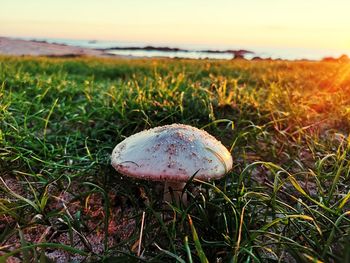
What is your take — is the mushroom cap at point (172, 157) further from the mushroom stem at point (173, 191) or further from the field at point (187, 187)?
the mushroom stem at point (173, 191)

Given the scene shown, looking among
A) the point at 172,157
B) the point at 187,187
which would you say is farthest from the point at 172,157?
the point at 187,187

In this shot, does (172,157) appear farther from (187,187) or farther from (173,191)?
(173,191)

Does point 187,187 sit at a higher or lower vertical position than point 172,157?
lower

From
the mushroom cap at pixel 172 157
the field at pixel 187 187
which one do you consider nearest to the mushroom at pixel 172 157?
the mushroom cap at pixel 172 157

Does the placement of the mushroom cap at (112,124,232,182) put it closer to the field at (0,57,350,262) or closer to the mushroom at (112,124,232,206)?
the mushroom at (112,124,232,206)

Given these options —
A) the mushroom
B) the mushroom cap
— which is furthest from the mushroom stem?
the mushroom cap

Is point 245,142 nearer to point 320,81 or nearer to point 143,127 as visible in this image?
point 143,127

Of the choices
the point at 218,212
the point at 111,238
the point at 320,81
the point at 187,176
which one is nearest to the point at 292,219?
the point at 218,212
